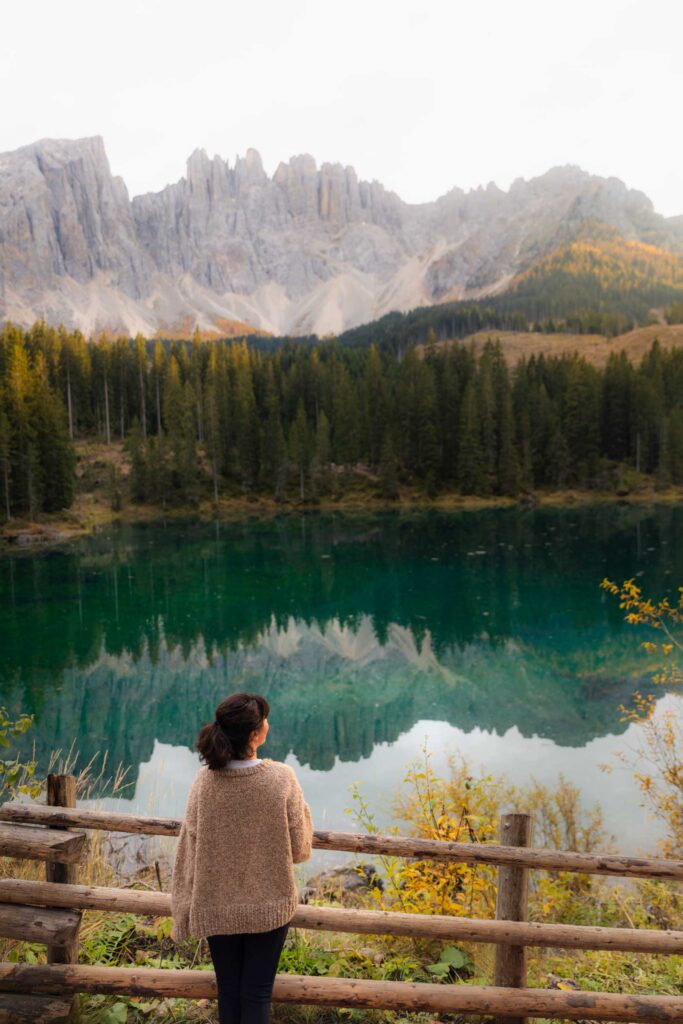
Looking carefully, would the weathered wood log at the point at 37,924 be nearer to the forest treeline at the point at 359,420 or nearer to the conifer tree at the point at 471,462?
the forest treeline at the point at 359,420

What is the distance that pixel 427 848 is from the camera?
541 centimetres

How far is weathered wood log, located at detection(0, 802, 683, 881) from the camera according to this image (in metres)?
5.33

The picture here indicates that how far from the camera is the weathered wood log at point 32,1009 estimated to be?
503 centimetres

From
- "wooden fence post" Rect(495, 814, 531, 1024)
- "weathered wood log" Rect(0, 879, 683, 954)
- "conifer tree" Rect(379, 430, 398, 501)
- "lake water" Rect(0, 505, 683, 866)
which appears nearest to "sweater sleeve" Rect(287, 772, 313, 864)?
"weathered wood log" Rect(0, 879, 683, 954)

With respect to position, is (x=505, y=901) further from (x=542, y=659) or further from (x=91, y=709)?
(x=542, y=659)

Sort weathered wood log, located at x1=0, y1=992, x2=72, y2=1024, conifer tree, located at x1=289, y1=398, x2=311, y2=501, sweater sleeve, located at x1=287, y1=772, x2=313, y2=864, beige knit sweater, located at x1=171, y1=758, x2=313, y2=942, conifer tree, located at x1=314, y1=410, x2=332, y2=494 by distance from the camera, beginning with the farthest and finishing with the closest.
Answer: conifer tree, located at x1=289, y1=398, x2=311, y2=501 → conifer tree, located at x1=314, y1=410, x2=332, y2=494 → weathered wood log, located at x1=0, y1=992, x2=72, y2=1024 → sweater sleeve, located at x1=287, y1=772, x2=313, y2=864 → beige knit sweater, located at x1=171, y1=758, x2=313, y2=942

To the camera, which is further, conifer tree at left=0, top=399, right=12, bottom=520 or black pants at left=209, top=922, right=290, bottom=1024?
conifer tree at left=0, top=399, right=12, bottom=520

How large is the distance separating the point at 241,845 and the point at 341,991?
182 centimetres

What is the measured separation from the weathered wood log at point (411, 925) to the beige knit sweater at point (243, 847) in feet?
3.77

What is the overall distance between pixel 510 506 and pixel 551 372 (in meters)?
31.5

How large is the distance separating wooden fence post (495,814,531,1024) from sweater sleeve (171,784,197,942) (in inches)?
95.3

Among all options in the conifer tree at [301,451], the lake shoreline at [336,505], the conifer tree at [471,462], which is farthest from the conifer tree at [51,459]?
the conifer tree at [471,462]

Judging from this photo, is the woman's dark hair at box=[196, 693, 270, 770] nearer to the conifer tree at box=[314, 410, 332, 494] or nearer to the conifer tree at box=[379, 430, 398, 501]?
the conifer tree at box=[379, 430, 398, 501]

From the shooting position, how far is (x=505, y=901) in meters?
5.47
